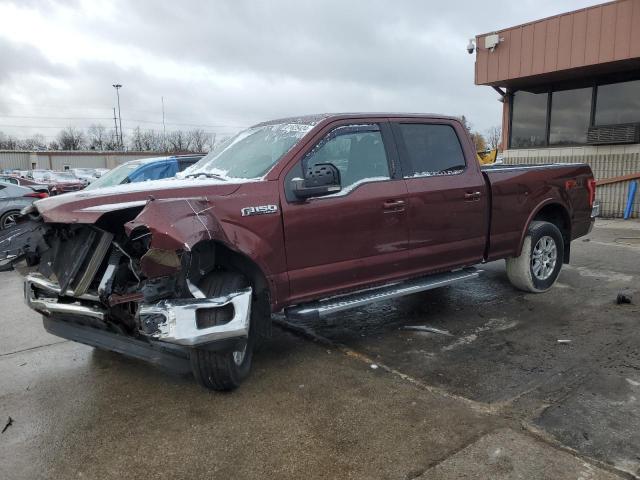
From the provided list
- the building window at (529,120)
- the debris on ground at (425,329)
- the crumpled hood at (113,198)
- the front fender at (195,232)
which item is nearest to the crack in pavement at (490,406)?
the debris on ground at (425,329)

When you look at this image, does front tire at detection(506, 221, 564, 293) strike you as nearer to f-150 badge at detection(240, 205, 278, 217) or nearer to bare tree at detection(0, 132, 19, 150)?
f-150 badge at detection(240, 205, 278, 217)

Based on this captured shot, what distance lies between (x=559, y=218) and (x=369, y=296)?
134 inches

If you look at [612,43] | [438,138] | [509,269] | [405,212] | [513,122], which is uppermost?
[612,43]

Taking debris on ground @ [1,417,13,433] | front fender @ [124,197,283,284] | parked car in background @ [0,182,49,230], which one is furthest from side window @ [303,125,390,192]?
parked car in background @ [0,182,49,230]

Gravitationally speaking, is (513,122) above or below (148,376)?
above

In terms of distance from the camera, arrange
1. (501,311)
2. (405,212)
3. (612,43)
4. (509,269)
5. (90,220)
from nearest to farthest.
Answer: (90,220) → (405,212) → (501,311) → (509,269) → (612,43)

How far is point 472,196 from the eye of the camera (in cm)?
507

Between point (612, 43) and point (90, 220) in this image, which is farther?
point (612, 43)

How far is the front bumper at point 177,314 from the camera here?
121 inches

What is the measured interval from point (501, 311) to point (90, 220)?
4.20 meters

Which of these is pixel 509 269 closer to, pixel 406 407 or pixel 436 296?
pixel 436 296

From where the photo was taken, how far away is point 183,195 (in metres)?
3.50

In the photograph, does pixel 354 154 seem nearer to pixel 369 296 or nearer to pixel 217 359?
pixel 369 296

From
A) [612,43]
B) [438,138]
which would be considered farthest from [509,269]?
[612,43]
